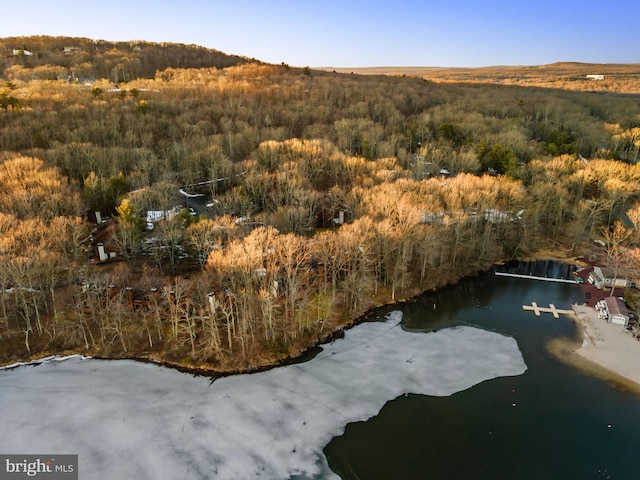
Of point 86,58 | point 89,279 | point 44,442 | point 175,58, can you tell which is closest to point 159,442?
point 44,442

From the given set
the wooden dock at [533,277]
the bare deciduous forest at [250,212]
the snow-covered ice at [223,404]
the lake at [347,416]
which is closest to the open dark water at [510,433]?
the lake at [347,416]

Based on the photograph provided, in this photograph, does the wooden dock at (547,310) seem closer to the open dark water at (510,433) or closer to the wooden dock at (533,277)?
the wooden dock at (533,277)

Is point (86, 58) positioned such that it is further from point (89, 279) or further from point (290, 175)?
point (89, 279)

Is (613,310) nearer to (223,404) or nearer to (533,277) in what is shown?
(533,277)

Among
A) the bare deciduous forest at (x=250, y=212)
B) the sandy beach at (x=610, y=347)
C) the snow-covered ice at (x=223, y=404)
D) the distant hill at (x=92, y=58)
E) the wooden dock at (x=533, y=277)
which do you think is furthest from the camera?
the distant hill at (x=92, y=58)

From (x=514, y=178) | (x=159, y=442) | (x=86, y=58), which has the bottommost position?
(x=159, y=442)

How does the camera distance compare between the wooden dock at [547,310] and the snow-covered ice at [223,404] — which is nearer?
the snow-covered ice at [223,404]
